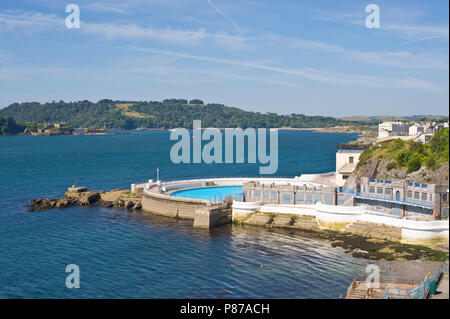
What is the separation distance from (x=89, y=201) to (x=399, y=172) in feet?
164

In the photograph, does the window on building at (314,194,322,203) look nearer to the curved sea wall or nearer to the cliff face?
the curved sea wall

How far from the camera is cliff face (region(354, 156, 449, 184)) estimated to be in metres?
59.6

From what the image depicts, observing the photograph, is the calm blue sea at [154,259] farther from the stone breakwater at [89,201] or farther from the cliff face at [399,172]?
the cliff face at [399,172]

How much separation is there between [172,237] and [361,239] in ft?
Answer: 74.0

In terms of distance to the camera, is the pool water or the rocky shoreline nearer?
the rocky shoreline

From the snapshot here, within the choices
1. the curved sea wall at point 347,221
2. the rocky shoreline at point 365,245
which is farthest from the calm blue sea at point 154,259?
the curved sea wall at point 347,221

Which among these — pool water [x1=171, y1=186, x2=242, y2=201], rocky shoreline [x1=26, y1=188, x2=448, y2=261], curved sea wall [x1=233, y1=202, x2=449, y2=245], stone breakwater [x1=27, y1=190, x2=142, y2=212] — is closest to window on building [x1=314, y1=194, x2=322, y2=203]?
curved sea wall [x1=233, y1=202, x2=449, y2=245]

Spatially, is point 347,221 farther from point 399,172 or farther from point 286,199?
point 399,172

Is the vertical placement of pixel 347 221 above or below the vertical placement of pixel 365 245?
above

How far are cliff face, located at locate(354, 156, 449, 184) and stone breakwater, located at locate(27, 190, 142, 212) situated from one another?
35.8 m

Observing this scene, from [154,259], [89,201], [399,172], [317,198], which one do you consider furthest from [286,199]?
[89,201]

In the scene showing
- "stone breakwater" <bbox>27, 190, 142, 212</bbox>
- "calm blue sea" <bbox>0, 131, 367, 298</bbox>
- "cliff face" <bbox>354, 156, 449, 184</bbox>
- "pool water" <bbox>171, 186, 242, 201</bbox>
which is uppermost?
"cliff face" <bbox>354, 156, 449, 184</bbox>

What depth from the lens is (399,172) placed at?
65.9 metres

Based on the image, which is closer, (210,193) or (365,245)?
(365,245)
